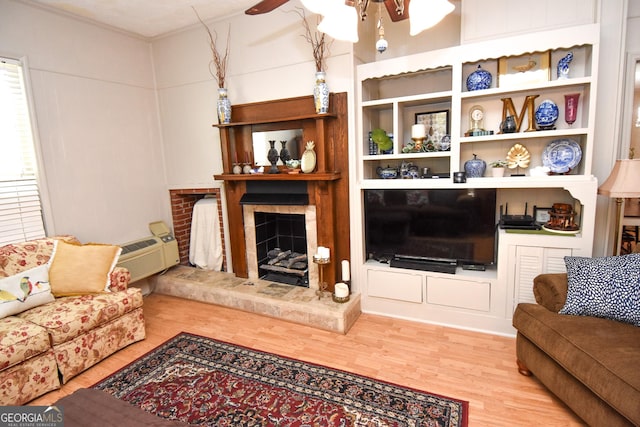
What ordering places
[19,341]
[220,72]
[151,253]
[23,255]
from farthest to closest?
[151,253], [220,72], [23,255], [19,341]

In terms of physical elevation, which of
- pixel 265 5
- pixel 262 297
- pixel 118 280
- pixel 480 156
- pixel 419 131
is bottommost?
pixel 262 297

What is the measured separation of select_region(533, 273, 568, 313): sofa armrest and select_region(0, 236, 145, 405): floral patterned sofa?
10.5ft

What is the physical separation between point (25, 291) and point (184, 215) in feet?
A: 6.50

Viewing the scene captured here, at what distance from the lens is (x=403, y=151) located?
3023mm

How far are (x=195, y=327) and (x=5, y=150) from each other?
2.25m

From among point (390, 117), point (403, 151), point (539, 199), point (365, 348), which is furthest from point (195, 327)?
point (539, 199)

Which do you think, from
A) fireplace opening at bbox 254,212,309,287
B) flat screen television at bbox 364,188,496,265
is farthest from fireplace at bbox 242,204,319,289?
flat screen television at bbox 364,188,496,265

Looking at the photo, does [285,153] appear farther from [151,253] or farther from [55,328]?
[55,328]

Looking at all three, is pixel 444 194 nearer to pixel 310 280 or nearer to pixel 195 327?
pixel 310 280

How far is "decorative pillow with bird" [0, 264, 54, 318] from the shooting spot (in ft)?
7.84

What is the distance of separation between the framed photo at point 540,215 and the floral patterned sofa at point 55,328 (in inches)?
139

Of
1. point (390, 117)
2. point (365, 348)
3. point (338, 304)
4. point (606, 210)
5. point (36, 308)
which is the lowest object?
point (365, 348)

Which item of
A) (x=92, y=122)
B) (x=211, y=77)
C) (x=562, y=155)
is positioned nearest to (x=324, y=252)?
(x=562, y=155)

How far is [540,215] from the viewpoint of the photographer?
110 inches
